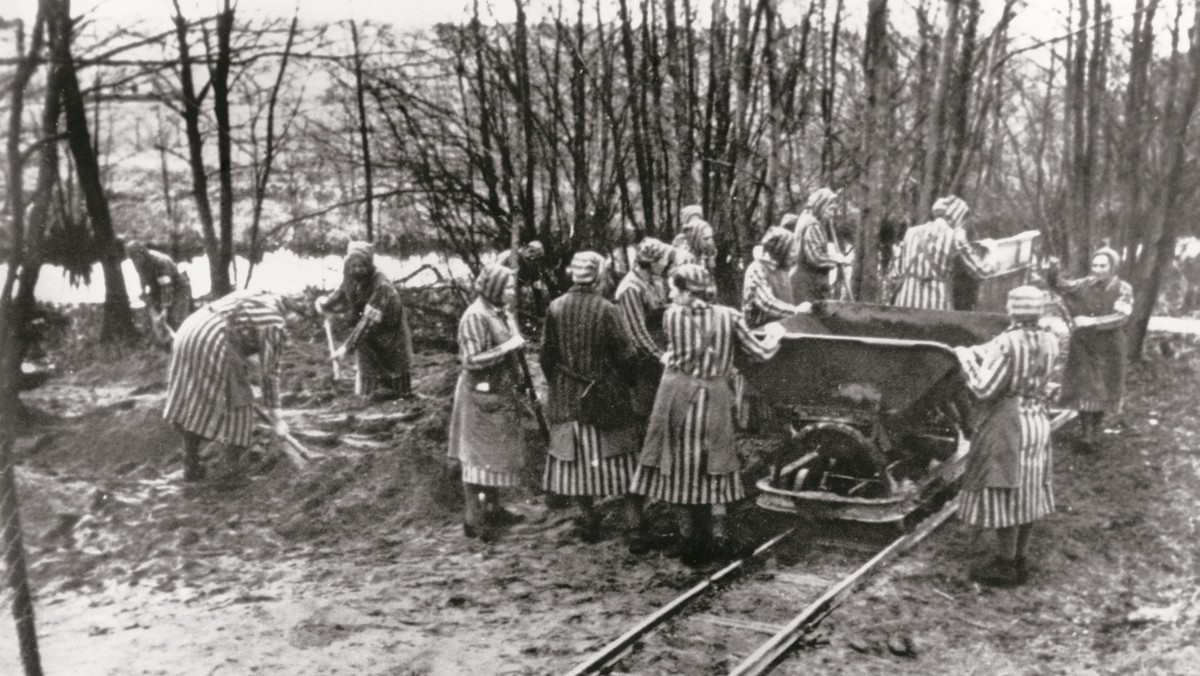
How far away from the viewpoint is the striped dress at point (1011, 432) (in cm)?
663

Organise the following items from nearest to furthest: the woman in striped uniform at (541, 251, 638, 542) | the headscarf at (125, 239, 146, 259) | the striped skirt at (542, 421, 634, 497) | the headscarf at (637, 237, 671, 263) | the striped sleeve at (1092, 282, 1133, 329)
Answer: the woman in striped uniform at (541, 251, 638, 542), the striped skirt at (542, 421, 634, 497), the headscarf at (637, 237, 671, 263), the striped sleeve at (1092, 282, 1133, 329), the headscarf at (125, 239, 146, 259)

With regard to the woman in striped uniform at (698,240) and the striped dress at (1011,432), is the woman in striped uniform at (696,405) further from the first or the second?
the woman in striped uniform at (698,240)

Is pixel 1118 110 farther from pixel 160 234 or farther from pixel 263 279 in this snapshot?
pixel 160 234

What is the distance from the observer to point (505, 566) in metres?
7.33

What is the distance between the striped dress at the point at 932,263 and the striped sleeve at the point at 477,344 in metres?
4.60

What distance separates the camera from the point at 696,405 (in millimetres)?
7270

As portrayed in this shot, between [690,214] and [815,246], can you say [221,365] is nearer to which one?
[690,214]

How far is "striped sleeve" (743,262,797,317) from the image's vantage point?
30.7 feet

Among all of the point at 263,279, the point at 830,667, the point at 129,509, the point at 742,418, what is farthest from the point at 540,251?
the point at 263,279

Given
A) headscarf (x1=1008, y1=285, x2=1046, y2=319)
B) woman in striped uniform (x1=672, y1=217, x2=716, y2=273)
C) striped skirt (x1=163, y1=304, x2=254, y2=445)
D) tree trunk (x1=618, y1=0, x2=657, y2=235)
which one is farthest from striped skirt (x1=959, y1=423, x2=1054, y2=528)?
striped skirt (x1=163, y1=304, x2=254, y2=445)

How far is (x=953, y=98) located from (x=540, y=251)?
734 cm

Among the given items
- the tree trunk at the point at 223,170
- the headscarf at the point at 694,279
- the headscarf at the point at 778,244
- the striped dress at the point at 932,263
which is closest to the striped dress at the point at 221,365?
the tree trunk at the point at 223,170

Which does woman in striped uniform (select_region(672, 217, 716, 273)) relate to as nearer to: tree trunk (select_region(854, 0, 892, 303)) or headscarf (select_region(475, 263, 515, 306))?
tree trunk (select_region(854, 0, 892, 303))

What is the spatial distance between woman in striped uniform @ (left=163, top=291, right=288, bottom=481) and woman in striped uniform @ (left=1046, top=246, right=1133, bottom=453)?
6.81 metres
